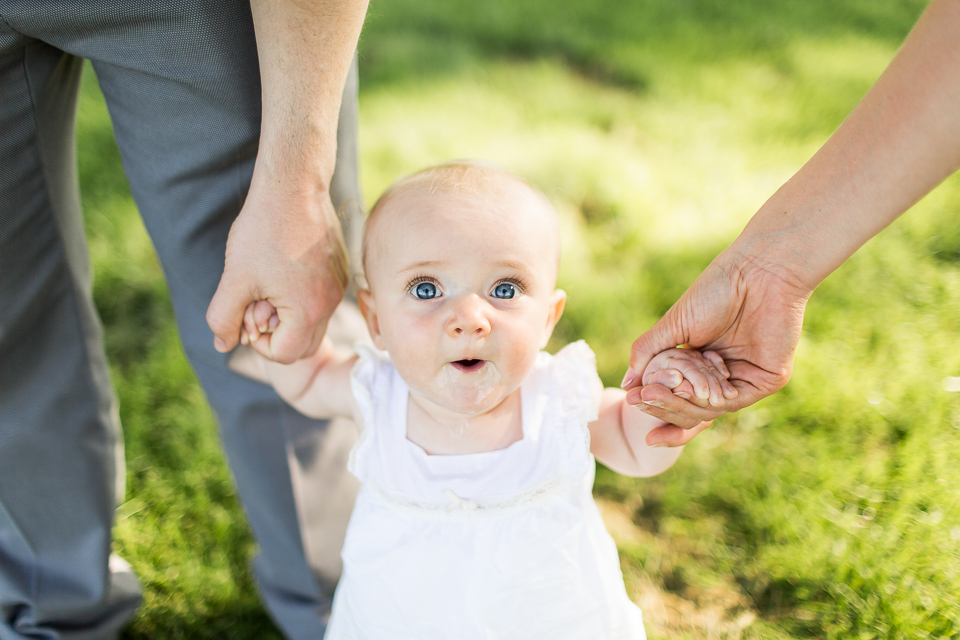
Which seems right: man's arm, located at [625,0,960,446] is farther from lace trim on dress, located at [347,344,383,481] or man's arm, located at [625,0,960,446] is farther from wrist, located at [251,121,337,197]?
wrist, located at [251,121,337,197]

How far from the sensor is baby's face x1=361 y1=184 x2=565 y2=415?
1176 mm

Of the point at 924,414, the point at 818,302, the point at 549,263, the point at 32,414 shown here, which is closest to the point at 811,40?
the point at 818,302

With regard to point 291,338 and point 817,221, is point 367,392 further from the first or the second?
point 817,221

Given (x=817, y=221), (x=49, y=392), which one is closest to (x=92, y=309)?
(x=49, y=392)

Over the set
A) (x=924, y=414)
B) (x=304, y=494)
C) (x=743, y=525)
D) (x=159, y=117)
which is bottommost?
(x=743, y=525)

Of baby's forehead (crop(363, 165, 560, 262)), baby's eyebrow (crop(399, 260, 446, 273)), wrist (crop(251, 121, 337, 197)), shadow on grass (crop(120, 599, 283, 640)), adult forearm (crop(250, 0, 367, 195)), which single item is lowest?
shadow on grass (crop(120, 599, 283, 640))

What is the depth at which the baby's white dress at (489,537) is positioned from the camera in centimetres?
121

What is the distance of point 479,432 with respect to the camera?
4.33ft

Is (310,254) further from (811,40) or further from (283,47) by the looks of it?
(811,40)

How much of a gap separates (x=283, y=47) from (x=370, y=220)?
35 cm

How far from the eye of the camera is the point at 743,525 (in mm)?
1948

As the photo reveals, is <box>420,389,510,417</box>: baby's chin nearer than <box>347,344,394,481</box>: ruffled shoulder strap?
Yes

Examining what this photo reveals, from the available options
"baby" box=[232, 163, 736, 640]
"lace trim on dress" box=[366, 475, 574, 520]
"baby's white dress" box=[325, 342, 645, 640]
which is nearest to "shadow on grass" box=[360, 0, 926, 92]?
"baby" box=[232, 163, 736, 640]

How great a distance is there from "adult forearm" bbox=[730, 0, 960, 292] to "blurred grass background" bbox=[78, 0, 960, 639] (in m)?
1.01
